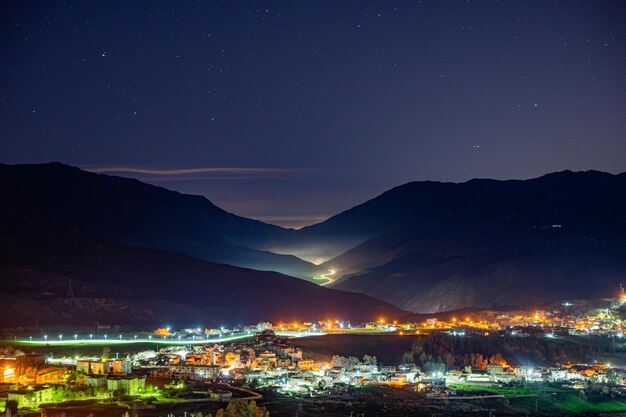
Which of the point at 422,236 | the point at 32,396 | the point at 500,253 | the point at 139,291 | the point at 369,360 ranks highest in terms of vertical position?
the point at 422,236

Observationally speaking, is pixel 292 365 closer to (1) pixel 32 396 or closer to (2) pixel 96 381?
(2) pixel 96 381

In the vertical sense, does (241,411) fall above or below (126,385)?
below

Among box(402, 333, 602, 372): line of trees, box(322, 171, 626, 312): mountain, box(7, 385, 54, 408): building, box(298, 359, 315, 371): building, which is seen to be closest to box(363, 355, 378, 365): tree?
box(402, 333, 602, 372): line of trees

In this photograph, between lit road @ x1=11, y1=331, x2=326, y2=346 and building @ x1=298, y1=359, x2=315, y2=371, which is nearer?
building @ x1=298, y1=359, x2=315, y2=371

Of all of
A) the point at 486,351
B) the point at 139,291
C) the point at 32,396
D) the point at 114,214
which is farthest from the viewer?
the point at 114,214

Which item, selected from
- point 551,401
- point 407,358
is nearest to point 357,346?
point 407,358

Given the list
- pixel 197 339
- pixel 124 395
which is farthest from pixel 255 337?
pixel 124 395

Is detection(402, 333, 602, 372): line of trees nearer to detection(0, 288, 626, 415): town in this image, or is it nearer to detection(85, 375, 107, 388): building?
detection(0, 288, 626, 415): town
